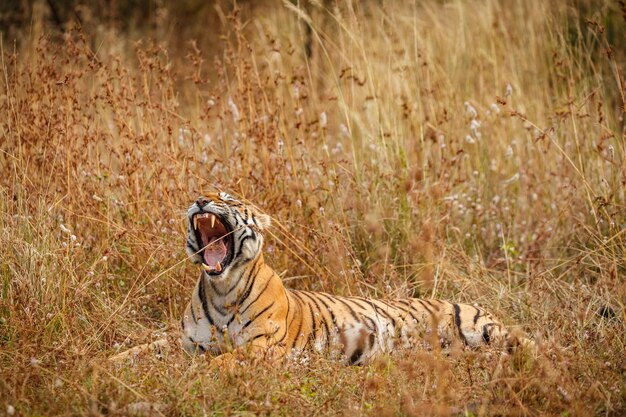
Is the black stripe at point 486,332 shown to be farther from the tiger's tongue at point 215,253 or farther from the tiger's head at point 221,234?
the tiger's tongue at point 215,253

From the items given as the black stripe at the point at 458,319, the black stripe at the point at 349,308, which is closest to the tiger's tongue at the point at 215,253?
the black stripe at the point at 349,308

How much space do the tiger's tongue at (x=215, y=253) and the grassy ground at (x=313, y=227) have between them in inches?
10.3

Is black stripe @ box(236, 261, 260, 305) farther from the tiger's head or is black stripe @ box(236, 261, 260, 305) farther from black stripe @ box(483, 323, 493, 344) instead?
black stripe @ box(483, 323, 493, 344)

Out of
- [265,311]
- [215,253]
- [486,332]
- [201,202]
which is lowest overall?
[486,332]

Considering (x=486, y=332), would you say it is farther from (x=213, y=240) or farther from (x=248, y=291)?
(x=213, y=240)

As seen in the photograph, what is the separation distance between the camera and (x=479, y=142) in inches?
275

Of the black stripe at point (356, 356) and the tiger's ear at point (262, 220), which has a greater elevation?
the tiger's ear at point (262, 220)

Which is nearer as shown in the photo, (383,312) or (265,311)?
(265,311)

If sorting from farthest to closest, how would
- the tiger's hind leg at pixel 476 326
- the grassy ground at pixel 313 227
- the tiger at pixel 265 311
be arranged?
the tiger's hind leg at pixel 476 326 → the tiger at pixel 265 311 → the grassy ground at pixel 313 227

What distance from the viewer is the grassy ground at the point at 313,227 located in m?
3.77

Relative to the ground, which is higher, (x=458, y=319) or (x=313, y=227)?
(x=313, y=227)

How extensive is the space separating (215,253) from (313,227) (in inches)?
42.5

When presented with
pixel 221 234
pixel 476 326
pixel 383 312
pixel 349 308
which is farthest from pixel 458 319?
pixel 221 234

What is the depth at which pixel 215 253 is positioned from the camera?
4.74 metres
